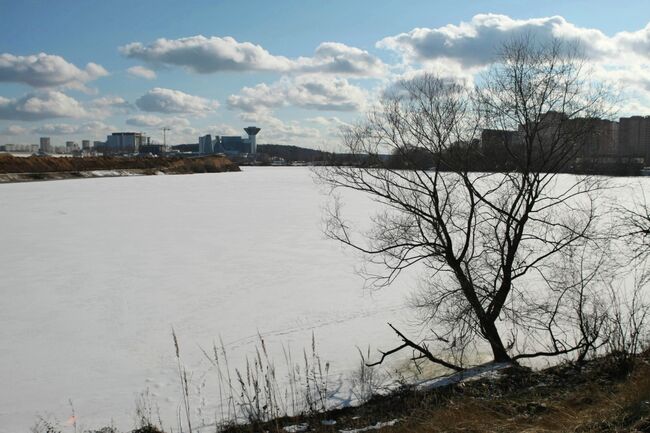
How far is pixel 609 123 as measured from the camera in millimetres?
8570

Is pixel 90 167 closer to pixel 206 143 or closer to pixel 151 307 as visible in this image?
pixel 151 307

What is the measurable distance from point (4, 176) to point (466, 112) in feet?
159

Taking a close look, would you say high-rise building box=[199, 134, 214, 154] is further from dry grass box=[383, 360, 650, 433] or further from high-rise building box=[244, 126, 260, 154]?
dry grass box=[383, 360, 650, 433]

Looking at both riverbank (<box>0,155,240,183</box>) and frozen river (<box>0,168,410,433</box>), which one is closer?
frozen river (<box>0,168,410,433</box>)

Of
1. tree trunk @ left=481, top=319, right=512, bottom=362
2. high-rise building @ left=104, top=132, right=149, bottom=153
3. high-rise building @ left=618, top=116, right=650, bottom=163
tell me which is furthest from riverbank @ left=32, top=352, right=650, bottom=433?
high-rise building @ left=104, top=132, right=149, bottom=153

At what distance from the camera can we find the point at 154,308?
9961 millimetres

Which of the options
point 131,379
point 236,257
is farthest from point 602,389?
point 236,257

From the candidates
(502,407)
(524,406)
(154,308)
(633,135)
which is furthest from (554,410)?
(633,135)

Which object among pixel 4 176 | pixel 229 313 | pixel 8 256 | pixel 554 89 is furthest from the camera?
pixel 4 176

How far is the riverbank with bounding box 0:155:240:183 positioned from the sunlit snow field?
34.3 meters

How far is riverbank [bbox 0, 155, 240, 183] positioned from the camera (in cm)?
5122

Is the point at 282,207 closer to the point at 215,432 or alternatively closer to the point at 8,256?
the point at 8,256

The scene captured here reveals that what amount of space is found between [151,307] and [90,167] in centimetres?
5836

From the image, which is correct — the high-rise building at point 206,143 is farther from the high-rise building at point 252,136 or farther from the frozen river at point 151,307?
the frozen river at point 151,307
